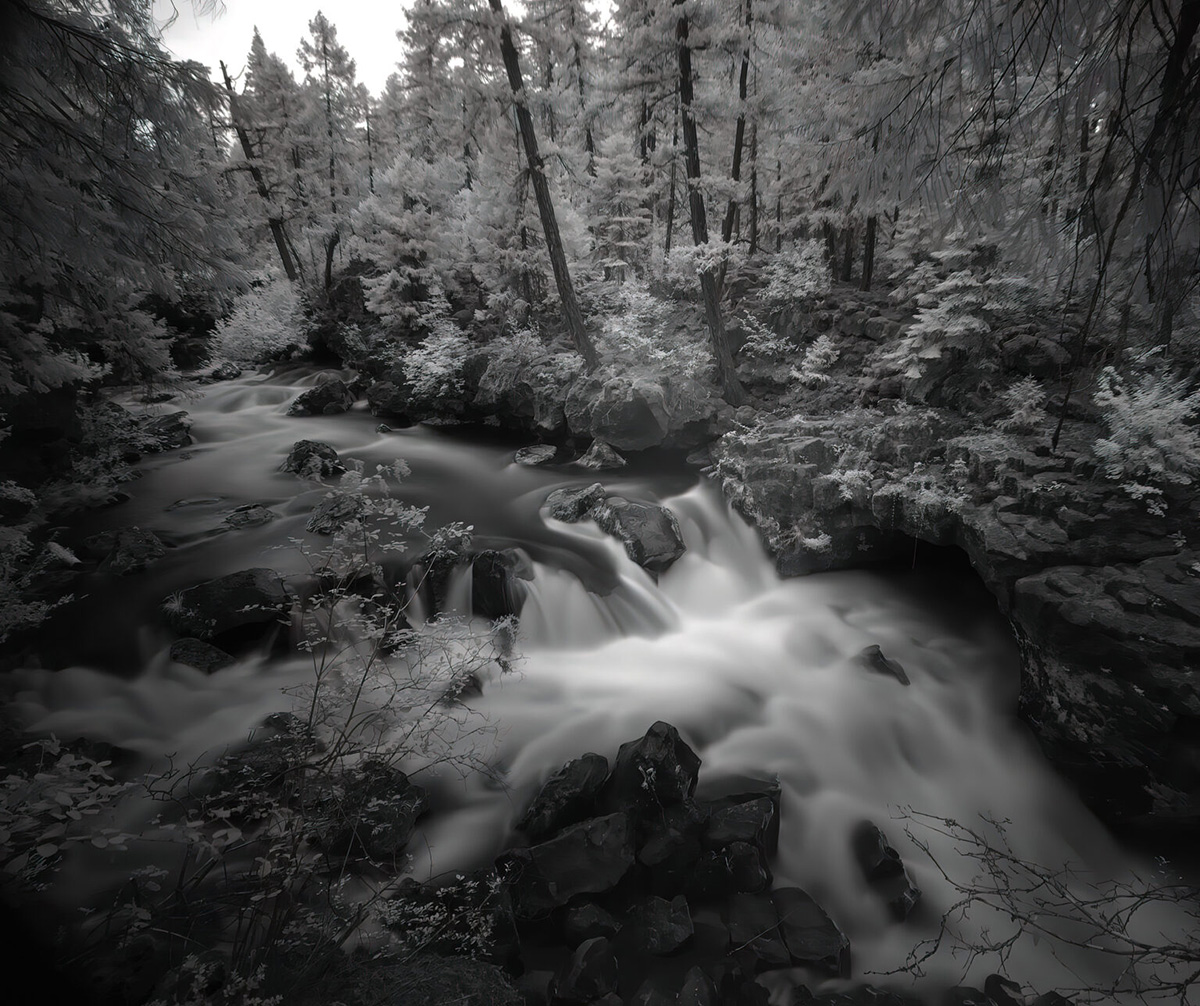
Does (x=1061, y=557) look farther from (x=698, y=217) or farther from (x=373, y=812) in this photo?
(x=698, y=217)

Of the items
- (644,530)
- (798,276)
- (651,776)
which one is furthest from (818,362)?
(651,776)

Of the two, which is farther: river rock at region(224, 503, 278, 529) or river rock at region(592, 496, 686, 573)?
river rock at region(224, 503, 278, 529)

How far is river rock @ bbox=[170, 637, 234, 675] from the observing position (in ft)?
20.8

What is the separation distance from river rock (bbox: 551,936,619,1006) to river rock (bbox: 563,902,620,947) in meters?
0.15

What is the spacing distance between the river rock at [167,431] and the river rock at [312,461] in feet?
11.4

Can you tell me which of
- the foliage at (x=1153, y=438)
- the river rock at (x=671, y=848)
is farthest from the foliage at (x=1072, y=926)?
the foliage at (x=1153, y=438)

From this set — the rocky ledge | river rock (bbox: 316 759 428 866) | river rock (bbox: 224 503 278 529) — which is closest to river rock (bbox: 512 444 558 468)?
river rock (bbox: 224 503 278 529)

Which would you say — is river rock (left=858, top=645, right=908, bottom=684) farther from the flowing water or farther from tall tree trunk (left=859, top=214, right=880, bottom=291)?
tall tree trunk (left=859, top=214, right=880, bottom=291)

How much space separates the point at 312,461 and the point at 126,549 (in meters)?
3.95

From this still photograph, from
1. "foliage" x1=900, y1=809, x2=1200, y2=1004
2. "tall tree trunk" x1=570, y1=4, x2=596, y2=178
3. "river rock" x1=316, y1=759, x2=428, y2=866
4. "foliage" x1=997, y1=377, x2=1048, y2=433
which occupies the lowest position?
"foliage" x1=900, y1=809, x2=1200, y2=1004

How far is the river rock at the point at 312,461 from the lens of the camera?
11305 millimetres

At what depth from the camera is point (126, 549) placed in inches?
313

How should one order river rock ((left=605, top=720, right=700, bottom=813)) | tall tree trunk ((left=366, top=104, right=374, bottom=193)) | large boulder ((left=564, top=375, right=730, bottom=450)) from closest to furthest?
river rock ((left=605, top=720, right=700, bottom=813)) < large boulder ((left=564, top=375, right=730, bottom=450)) < tall tree trunk ((left=366, top=104, right=374, bottom=193))

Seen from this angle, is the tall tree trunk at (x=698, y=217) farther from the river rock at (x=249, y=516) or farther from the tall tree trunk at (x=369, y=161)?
the tall tree trunk at (x=369, y=161)
